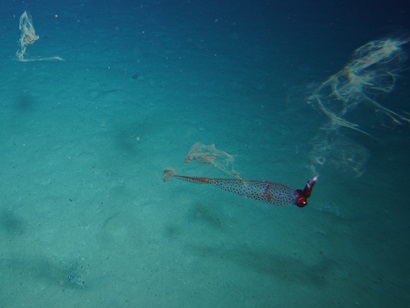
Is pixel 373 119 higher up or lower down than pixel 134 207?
higher up

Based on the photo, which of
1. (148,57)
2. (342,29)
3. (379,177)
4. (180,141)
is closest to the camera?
(379,177)

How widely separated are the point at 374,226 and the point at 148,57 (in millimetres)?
11589

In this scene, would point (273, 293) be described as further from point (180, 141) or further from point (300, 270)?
point (180, 141)

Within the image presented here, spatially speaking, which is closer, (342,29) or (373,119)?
(373,119)

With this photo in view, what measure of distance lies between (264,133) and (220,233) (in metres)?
3.92

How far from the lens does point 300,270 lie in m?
4.79

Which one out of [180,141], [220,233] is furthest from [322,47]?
[220,233]

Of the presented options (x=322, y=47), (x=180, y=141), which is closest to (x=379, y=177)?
(x=180, y=141)

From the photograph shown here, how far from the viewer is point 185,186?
6363 millimetres

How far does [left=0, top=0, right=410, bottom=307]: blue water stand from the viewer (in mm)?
4590

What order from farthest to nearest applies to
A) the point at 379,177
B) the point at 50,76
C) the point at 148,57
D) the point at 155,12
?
1. the point at 155,12
2. the point at 148,57
3. the point at 50,76
4. the point at 379,177

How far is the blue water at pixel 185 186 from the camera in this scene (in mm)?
4590

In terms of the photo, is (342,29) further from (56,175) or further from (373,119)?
(56,175)

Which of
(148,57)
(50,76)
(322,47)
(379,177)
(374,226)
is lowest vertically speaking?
(374,226)
